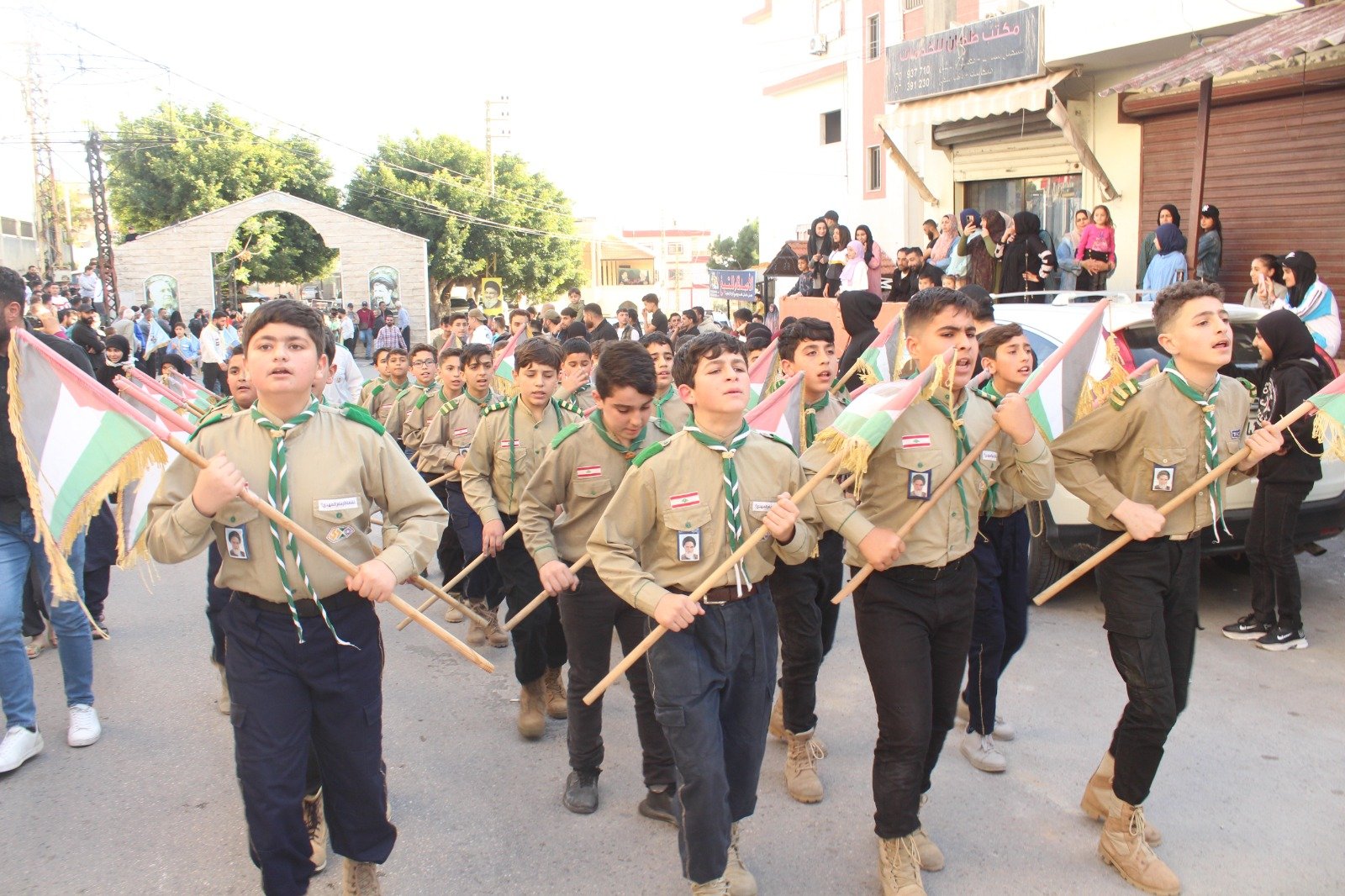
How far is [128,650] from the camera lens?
650 cm

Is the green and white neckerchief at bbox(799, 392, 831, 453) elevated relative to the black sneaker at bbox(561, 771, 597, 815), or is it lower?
elevated

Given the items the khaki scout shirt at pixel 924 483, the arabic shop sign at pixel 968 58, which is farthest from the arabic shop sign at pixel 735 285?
the khaki scout shirt at pixel 924 483

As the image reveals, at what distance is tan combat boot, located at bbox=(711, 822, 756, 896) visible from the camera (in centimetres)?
355

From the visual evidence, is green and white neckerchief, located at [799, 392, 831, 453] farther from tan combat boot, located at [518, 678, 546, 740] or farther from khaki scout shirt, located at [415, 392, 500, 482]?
khaki scout shirt, located at [415, 392, 500, 482]

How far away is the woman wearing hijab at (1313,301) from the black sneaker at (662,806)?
6533mm

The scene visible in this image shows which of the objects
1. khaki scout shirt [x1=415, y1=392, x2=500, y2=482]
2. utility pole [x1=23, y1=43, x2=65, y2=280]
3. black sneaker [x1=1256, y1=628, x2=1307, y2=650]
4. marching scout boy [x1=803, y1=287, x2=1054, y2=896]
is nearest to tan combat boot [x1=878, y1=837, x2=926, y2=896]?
marching scout boy [x1=803, y1=287, x2=1054, y2=896]

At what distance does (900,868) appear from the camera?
3502 millimetres

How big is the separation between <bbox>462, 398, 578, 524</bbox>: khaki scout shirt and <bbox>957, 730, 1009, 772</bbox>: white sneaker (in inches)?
96.5

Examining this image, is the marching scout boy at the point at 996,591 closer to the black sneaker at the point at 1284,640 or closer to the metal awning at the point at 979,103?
the black sneaker at the point at 1284,640

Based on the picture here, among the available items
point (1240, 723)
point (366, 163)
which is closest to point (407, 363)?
point (1240, 723)

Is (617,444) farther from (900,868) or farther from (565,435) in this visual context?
(900,868)

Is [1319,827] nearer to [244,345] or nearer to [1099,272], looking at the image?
[244,345]

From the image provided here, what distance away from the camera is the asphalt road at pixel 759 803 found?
378 centimetres

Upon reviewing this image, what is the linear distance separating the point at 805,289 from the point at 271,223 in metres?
32.0
